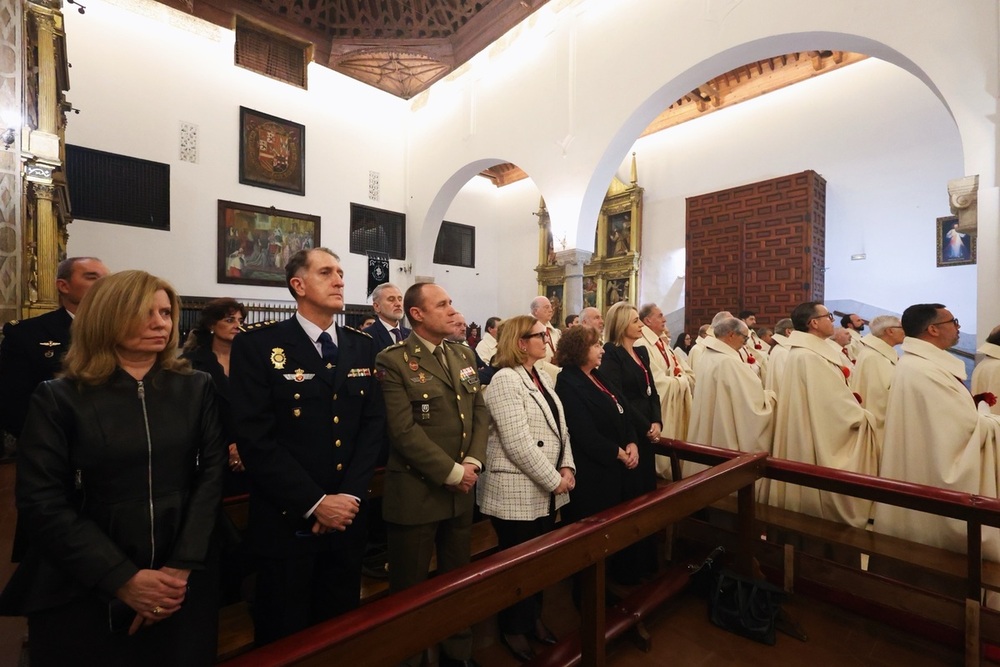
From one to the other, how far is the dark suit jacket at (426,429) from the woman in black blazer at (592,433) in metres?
0.63

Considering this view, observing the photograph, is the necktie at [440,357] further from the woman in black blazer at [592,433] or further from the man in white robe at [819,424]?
the man in white robe at [819,424]

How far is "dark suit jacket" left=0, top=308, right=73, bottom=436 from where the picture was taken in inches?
92.0

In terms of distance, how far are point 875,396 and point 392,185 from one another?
1034cm

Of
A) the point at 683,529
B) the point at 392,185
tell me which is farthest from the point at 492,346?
the point at 392,185

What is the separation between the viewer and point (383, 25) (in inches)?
374

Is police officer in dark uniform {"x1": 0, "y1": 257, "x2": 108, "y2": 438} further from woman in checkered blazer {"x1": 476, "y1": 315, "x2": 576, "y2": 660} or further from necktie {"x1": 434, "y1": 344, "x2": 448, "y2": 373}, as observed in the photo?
woman in checkered blazer {"x1": 476, "y1": 315, "x2": 576, "y2": 660}

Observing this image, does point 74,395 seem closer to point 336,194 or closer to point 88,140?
point 88,140

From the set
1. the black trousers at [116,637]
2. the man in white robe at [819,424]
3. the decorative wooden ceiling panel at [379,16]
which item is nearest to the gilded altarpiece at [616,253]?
the decorative wooden ceiling panel at [379,16]

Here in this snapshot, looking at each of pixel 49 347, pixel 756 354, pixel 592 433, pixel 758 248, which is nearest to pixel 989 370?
pixel 756 354

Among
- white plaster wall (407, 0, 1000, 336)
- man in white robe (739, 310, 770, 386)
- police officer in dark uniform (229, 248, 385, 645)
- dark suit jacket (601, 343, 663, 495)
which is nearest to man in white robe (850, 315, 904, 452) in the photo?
man in white robe (739, 310, 770, 386)

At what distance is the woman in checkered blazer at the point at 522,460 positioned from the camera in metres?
2.42

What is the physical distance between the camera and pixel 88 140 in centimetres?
821

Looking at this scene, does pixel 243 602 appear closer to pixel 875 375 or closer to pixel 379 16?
pixel 875 375

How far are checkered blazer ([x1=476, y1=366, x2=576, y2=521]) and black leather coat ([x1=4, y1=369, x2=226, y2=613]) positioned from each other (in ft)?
4.20
